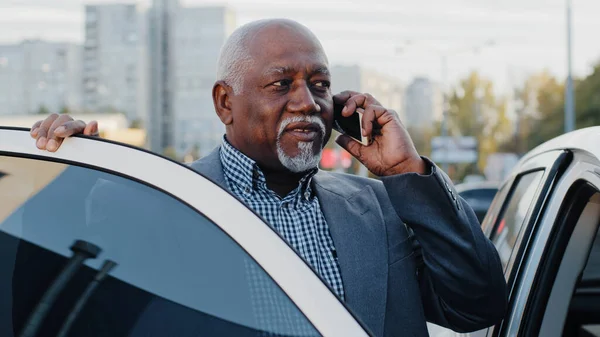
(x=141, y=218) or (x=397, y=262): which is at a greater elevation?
(x=141, y=218)

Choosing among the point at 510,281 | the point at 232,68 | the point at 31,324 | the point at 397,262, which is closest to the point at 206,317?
the point at 31,324

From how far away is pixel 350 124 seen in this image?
2527 millimetres

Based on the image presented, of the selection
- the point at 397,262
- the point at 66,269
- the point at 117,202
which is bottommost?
the point at 397,262

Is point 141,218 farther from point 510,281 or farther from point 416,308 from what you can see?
point 510,281

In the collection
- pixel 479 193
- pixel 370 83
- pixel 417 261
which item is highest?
pixel 417 261

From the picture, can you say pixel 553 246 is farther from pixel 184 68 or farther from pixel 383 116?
pixel 184 68

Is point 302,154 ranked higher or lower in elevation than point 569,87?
higher

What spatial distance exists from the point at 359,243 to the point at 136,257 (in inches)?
29.9

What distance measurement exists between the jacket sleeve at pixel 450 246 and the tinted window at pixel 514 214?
0.74 metres

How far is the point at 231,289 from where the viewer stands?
5.27 ft

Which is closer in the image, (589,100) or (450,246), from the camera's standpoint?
(450,246)

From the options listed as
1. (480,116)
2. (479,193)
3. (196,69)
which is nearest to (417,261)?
(479,193)

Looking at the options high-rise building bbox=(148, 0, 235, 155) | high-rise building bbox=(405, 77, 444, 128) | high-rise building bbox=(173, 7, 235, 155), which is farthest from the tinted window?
high-rise building bbox=(405, 77, 444, 128)

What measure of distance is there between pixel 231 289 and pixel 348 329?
0.78 feet
